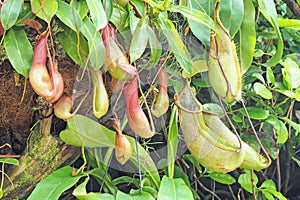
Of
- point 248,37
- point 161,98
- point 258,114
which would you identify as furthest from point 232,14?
point 258,114

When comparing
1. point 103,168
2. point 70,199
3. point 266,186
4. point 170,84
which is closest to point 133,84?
point 170,84

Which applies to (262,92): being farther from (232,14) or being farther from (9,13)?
(9,13)

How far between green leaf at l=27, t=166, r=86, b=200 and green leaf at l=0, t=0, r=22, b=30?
27 centimetres

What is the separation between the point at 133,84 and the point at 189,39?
0.17 metres

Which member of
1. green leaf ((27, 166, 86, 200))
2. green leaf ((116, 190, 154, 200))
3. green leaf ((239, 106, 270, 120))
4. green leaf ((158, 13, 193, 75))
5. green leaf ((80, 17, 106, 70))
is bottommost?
green leaf ((239, 106, 270, 120))

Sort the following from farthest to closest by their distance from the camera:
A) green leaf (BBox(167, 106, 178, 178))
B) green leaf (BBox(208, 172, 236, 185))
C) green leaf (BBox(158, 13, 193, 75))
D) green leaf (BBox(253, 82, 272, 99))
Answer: green leaf (BBox(208, 172, 236, 185)), green leaf (BBox(253, 82, 272, 99)), green leaf (BBox(167, 106, 178, 178)), green leaf (BBox(158, 13, 193, 75))

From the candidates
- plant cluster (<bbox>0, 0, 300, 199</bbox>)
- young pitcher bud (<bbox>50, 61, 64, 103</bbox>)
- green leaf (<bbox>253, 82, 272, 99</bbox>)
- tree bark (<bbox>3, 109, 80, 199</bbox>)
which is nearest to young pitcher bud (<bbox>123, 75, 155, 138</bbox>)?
plant cluster (<bbox>0, 0, 300, 199</bbox>)

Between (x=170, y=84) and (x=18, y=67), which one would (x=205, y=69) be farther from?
(x=18, y=67)

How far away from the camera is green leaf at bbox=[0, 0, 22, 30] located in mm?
491

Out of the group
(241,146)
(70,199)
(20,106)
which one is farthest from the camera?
(70,199)

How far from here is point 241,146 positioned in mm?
611

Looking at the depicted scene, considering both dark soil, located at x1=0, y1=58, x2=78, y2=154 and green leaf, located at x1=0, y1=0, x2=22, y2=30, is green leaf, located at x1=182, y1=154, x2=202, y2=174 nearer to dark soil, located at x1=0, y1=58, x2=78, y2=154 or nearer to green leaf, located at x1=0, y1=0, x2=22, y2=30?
dark soil, located at x1=0, y1=58, x2=78, y2=154

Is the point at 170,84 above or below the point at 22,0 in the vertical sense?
below

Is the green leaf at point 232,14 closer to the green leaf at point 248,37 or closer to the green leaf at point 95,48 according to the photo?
the green leaf at point 248,37
